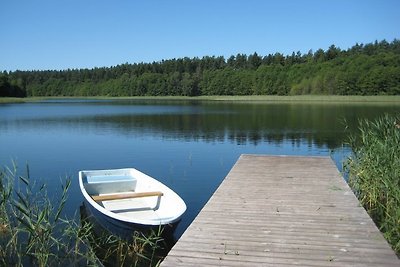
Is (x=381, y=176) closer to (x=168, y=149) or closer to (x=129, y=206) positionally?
(x=129, y=206)

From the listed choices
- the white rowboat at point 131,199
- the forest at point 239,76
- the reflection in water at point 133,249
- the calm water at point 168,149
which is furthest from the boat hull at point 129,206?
the forest at point 239,76

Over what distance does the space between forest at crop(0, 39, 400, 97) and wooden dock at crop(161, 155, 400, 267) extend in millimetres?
69134

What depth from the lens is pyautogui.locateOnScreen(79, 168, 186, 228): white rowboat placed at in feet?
20.0

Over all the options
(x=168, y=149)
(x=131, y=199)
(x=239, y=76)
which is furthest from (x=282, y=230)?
(x=239, y=76)

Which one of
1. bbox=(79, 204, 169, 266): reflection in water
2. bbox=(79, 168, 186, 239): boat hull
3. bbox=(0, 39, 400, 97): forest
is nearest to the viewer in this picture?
bbox=(79, 204, 169, 266): reflection in water

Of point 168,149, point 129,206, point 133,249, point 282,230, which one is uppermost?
point 282,230

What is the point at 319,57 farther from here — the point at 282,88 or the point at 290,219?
the point at 290,219

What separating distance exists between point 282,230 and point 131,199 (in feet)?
13.1

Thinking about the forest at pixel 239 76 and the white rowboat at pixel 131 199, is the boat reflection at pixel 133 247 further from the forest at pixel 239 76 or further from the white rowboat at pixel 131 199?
the forest at pixel 239 76

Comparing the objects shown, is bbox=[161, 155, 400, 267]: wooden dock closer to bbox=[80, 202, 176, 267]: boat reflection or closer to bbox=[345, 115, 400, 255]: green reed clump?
bbox=[345, 115, 400, 255]: green reed clump

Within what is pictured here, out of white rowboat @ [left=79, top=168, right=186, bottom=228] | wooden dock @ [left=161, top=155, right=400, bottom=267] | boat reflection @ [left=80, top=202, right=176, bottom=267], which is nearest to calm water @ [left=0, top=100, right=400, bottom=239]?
white rowboat @ [left=79, top=168, right=186, bottom=228]

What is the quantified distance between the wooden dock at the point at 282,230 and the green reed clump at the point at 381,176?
45 cm

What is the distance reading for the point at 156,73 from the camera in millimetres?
115500

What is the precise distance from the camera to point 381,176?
684 centimetres
